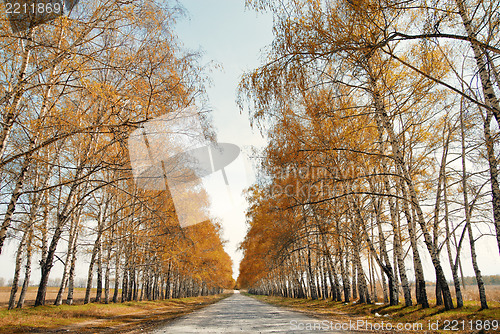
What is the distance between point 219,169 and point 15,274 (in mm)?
9106

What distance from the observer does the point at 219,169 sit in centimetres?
1245

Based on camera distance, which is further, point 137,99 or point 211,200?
point 211,200

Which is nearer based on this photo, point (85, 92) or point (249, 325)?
point (249, 325)

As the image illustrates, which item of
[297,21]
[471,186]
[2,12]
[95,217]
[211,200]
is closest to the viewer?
[2,12]

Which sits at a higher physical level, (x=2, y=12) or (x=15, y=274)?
(x=2, y=12)

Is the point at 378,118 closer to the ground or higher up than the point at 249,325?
higher up

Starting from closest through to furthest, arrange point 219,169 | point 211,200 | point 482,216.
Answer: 1. point 482,216
2. point 219,169
3. point 211,200

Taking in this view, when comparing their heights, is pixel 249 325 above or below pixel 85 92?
below

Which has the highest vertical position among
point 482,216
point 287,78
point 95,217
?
point 287,78

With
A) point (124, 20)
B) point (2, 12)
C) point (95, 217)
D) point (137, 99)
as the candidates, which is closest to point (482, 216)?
point (137, 99)

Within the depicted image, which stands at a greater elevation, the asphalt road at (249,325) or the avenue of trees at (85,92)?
the avenue of trees at (85,92)

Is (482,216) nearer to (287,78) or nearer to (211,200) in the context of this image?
(287,78)

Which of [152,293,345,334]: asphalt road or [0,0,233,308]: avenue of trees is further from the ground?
[0,0,233,308]: avenue of trees

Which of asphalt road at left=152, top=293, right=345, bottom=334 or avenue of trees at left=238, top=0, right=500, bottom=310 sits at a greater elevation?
avenue of trees at left=238, top=0, right=500, bottom=310
